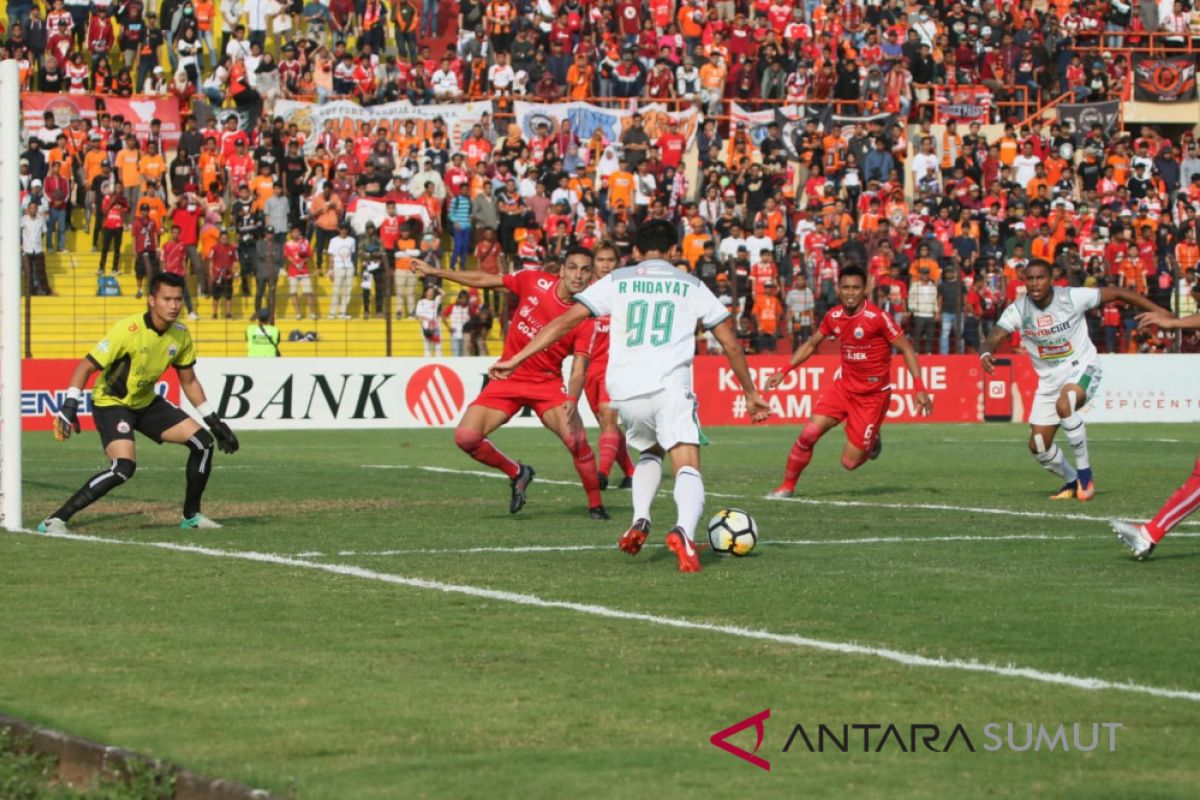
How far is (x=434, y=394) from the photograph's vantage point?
102 ft

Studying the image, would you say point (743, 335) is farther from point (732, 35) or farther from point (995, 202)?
point (732, 35)

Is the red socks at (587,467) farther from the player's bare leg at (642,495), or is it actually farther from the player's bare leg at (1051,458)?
the player's bare leg at (1051,458)

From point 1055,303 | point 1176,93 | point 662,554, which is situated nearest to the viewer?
point 662,554

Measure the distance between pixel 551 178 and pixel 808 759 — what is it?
1163 inches

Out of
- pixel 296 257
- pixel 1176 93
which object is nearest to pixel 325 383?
pixel 296 257

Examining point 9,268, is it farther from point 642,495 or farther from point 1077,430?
point 1077,430

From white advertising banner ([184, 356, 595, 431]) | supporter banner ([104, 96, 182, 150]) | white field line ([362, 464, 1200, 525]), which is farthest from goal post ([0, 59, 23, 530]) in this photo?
supporter banner ([104, 96, 182, 150])

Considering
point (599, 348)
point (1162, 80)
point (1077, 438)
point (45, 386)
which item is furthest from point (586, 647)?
point (1162, 80)

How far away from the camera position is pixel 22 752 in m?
6.46

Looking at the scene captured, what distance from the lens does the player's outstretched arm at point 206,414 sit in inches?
540

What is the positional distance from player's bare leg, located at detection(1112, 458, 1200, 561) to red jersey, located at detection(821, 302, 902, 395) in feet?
20.0

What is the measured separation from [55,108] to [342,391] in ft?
26.3

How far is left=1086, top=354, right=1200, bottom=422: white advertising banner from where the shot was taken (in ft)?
109

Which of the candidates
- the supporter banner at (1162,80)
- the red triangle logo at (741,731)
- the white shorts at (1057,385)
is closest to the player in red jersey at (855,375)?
the white shorts at (1057,385)
